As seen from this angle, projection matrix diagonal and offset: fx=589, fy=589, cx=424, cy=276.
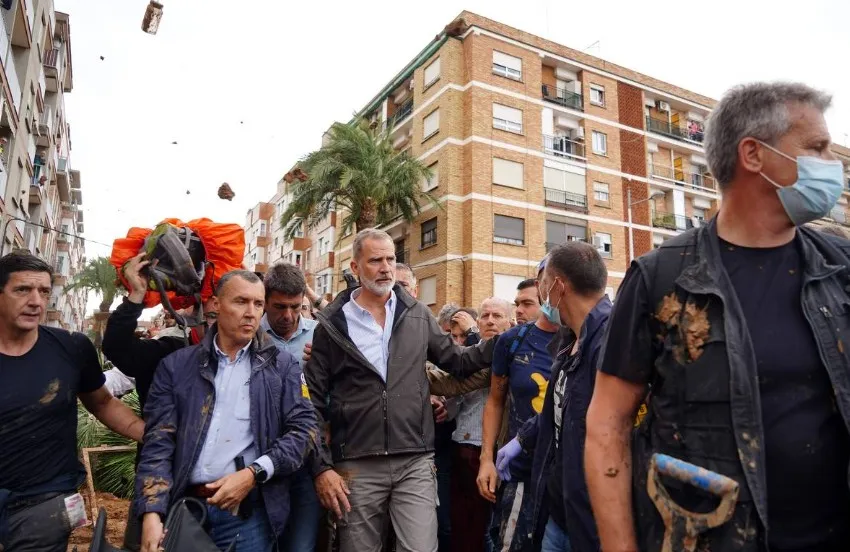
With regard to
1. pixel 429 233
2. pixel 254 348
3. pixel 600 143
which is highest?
pixel 600 143

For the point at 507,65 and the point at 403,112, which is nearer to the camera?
the point at 507,65

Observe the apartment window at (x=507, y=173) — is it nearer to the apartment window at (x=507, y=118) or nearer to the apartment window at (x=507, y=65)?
the apartment window at (x=507, y=118)

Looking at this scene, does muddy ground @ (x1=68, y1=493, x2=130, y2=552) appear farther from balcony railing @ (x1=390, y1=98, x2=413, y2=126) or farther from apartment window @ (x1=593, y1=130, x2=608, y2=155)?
apartment window @ (x1=593, y1=130, x2=608, y2=155)

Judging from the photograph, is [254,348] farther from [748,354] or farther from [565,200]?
[565,200]

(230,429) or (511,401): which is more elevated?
(511,401)

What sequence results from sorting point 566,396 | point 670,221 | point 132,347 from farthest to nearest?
point 670,221 → point 132,347 → point 566,396

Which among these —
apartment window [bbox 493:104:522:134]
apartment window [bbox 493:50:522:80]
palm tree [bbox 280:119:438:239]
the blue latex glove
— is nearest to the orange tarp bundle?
the blue latex glove

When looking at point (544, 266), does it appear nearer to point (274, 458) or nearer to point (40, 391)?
point (274, 458)

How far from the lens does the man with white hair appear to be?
421cm

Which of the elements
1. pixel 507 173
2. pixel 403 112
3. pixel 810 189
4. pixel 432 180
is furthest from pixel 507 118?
pixel 810 189

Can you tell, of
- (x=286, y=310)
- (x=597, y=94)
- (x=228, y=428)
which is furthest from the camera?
(x=597, y=94)

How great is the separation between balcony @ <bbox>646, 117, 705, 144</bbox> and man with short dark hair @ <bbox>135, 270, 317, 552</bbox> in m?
31.8

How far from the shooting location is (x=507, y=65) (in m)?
27.0

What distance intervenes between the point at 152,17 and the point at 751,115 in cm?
805
